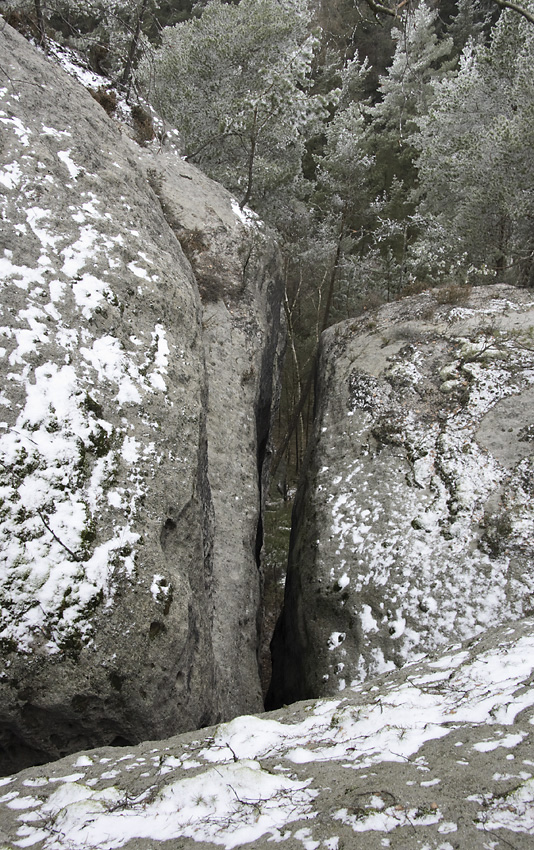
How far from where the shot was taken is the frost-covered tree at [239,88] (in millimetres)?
11820

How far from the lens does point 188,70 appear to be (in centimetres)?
1276

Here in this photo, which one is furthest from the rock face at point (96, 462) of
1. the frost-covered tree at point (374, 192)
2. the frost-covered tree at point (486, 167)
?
the frost-covered tree at point (374, 192)

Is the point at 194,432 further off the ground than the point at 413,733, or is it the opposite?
the point at 194,432

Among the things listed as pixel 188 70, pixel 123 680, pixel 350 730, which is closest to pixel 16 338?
pixel 123 680

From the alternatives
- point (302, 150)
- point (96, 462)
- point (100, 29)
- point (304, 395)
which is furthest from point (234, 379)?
point (100, 29)

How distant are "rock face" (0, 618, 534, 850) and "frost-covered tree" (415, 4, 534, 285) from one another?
24.1 feet

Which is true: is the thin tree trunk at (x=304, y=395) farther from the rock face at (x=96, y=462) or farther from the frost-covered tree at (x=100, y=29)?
the rock face at (x=96, y=462)

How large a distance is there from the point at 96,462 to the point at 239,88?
40.7 feet

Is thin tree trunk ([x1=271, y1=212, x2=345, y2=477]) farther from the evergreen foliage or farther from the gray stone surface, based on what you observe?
the gray stone surface

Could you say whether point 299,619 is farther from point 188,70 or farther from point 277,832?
point 188,70

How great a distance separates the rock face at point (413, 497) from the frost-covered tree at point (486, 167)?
2760 millimetres

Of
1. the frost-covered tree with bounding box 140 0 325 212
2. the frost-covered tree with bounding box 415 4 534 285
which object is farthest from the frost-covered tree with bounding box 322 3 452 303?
the frost-covered tree with bounding box 140 0 325 212

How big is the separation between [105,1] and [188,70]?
3.67 metres

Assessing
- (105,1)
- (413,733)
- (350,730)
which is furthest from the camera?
(105,1)
